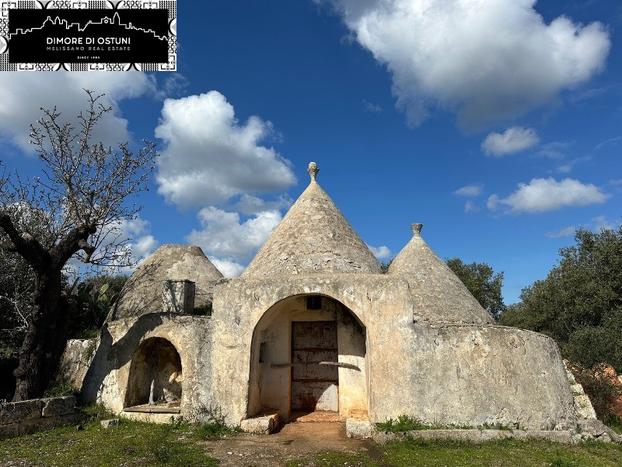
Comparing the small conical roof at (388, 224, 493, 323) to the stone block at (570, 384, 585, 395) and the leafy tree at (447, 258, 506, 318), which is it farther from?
the leafy tree at (447, 258, 506, 318)

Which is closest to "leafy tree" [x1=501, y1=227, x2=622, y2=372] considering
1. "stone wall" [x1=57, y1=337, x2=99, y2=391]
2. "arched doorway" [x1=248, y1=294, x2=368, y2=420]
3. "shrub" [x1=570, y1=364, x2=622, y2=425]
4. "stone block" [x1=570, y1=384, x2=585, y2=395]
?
"shrub" [x1=570, y1=364, x2=622, y2=425]

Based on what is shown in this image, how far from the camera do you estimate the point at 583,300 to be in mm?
17500

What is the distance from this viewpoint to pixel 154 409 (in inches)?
360

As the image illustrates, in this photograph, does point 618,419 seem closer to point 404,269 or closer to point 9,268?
point 404,269

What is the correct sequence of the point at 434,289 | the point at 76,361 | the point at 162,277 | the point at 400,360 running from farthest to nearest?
the point at 162,277 < the point at 434,289 < the point at 76,361 < the point at 400,360

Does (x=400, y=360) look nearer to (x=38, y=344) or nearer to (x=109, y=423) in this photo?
(x=109, y=423)

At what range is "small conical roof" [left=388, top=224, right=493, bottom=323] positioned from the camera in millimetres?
11000

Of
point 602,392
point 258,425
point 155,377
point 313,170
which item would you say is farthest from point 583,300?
point 155,377

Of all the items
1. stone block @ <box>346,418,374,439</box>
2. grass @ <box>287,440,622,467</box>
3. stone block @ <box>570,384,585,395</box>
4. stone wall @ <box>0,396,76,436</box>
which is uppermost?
stone block @ <box>570,384,585,395</box>

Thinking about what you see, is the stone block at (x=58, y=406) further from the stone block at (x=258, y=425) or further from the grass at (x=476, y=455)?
the grass at (x=476, y=455)

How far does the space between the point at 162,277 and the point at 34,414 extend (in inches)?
228

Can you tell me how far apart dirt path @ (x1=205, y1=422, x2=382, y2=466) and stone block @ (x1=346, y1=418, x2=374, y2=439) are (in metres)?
0.13

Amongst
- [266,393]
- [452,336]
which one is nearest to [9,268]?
[266,393]

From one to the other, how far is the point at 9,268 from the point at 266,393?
8.85m
